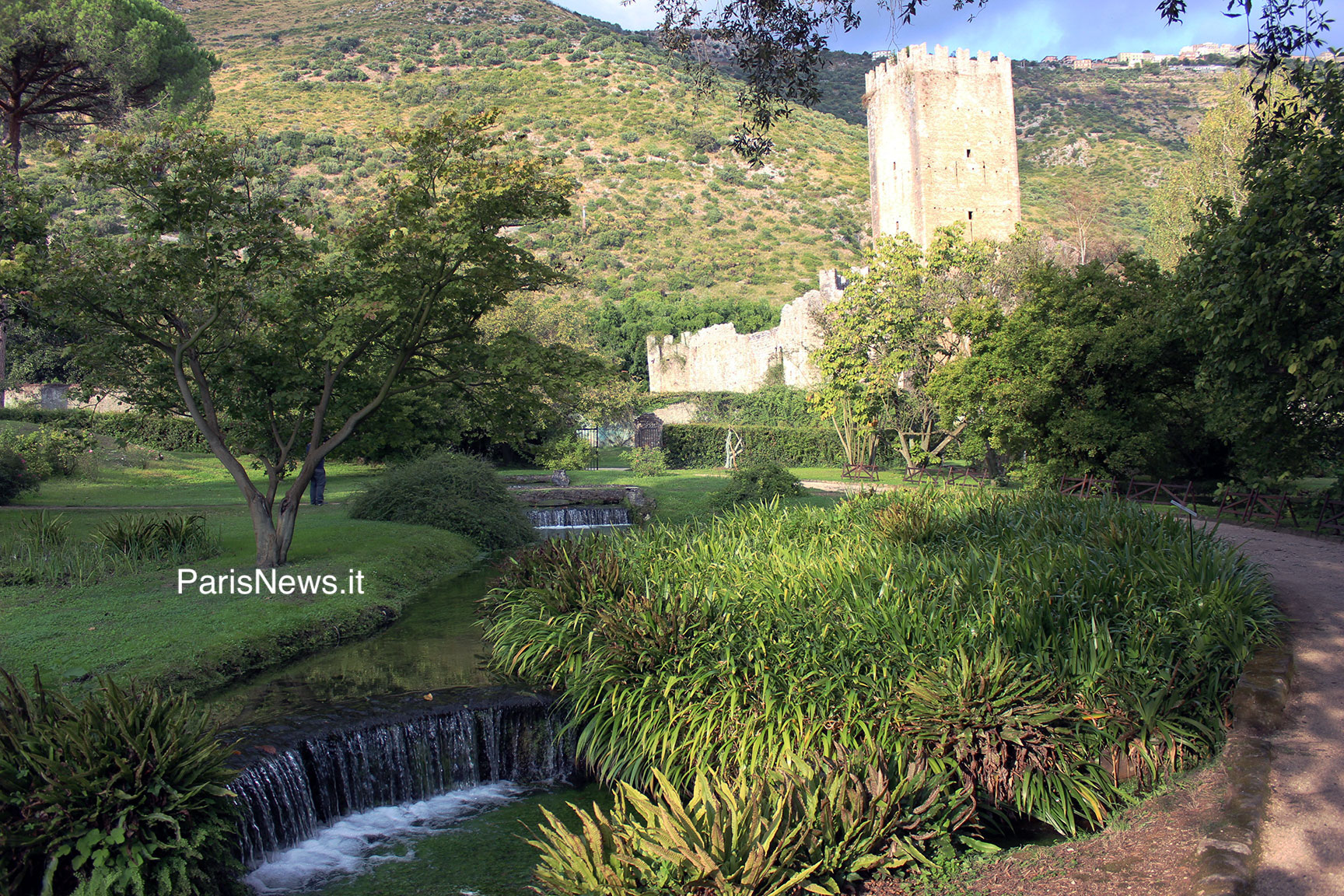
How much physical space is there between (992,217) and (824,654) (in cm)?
3665

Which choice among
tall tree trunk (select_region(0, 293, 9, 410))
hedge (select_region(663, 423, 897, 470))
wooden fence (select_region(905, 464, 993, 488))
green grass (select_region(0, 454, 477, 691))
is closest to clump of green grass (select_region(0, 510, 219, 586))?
green grass (select_region(0, 454, 477, 691))

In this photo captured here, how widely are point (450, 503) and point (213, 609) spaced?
21.9ft

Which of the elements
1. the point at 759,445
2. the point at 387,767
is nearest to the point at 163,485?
the point at 387,767

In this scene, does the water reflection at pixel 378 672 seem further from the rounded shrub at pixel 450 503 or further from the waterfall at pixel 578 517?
the waterfall at pixel 578 517

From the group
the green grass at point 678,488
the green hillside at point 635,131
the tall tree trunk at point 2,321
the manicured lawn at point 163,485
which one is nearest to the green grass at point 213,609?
the manicured lawn at point 163,485

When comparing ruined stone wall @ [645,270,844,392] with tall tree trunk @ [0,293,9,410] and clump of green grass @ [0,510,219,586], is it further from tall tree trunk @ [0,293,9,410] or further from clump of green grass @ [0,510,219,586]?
clump of green grass @ [0,510,219,586]

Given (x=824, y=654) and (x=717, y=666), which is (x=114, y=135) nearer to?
(x=717, y=666)

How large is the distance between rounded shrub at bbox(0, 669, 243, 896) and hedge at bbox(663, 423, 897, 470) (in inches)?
1049

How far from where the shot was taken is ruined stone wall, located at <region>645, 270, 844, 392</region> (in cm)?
3812

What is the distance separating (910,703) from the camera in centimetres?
586

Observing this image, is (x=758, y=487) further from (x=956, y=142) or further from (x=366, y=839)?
(x=956, y=142)

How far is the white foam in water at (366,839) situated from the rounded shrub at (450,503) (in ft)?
29.7

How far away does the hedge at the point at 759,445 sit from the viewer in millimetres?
31719

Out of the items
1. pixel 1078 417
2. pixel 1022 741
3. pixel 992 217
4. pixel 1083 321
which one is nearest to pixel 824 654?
pixel 1022 741
